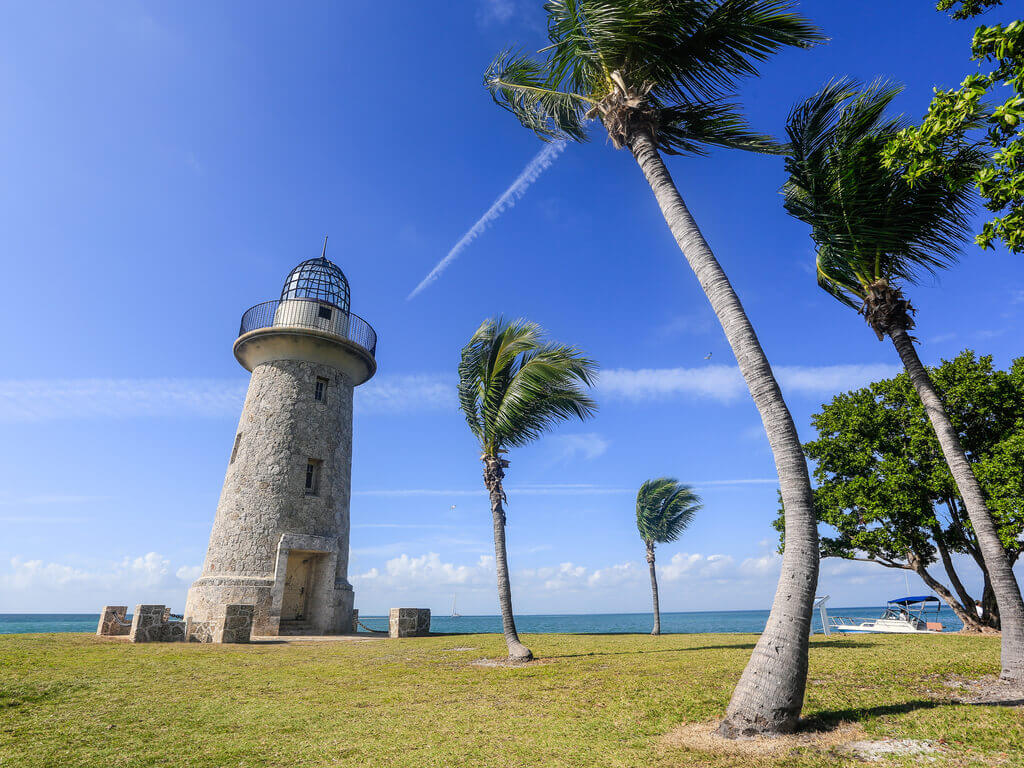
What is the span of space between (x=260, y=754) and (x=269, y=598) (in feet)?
49.5

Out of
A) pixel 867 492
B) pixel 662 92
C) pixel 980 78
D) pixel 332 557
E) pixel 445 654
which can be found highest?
pixel 662 92

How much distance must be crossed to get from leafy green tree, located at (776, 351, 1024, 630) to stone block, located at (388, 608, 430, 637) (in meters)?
14.6

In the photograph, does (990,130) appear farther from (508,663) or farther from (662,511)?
(662,511)

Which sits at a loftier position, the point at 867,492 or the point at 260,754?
the point at 867,492

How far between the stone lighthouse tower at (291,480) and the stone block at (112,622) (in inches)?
86.8

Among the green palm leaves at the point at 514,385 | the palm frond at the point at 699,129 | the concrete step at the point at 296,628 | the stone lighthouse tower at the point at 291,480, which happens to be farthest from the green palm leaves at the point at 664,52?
the concrete step at the point at 296,628

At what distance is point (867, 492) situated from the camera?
19.0m

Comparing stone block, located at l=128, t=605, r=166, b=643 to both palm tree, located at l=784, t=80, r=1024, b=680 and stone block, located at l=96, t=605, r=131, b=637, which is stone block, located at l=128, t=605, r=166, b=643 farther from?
palm tree, located at l=784, t=80, r=1024, b=680

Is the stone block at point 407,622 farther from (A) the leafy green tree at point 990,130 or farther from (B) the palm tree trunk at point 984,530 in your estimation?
(A) the leafy green tree at point 990,130

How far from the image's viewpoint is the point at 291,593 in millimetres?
20156

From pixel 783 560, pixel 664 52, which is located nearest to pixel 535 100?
pixel 664 52

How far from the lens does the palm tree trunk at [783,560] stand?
17.0 ft

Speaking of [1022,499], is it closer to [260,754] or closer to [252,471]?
[260,754]

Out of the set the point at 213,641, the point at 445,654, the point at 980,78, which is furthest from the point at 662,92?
the point at 213,641
